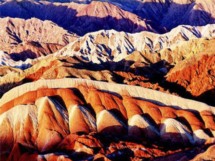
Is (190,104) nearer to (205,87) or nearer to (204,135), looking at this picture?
(204,135)

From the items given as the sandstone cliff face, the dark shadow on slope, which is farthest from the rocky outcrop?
the sandstone cliff face

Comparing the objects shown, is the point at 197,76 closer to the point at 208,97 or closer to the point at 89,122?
the point at 208,97

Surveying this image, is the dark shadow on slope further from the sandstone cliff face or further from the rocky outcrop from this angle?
the sandstone cliff face

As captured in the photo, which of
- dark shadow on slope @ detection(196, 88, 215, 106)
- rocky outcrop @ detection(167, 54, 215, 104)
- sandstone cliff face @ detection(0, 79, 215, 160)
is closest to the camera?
sandstone cliff face @ detection(0, 79, 215, 160)

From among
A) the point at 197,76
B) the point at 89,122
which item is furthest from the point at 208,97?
the point at 89,122

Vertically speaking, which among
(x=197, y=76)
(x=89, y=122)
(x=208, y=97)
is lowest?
(x=197, y=76)

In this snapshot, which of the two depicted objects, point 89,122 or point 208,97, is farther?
point 208,97

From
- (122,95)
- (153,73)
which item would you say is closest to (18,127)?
(122,95)

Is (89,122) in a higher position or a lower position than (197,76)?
higher

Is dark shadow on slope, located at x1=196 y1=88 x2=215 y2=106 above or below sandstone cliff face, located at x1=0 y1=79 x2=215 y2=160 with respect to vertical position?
below
